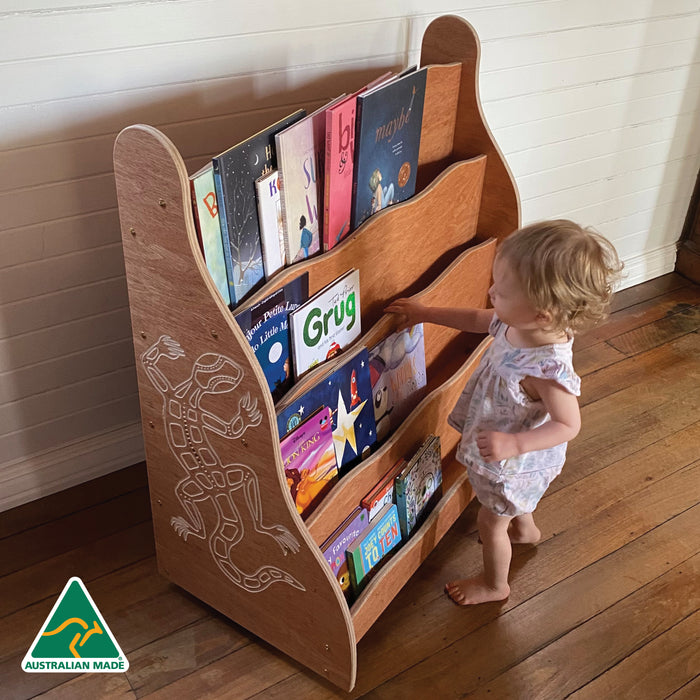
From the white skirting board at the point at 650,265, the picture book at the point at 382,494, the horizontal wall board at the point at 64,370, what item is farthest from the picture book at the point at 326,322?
the white skirting board at the point at 650,265


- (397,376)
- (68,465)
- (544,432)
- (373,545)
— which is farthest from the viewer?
(68,465)

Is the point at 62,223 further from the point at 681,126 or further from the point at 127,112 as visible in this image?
the point at 681,126

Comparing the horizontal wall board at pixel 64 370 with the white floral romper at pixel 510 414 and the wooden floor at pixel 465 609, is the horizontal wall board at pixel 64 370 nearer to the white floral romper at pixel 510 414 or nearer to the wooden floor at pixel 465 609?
the wooden floor at pixel 465 609

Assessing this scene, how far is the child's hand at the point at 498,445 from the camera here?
1408 millimetres

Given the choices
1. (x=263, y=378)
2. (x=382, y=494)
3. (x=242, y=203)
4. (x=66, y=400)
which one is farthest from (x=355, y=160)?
(x=66, y=400)

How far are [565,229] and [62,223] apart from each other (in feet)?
3.15

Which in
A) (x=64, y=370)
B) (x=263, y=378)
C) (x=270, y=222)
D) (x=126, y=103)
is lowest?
(x=64, y=370)

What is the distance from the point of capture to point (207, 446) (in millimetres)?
1301

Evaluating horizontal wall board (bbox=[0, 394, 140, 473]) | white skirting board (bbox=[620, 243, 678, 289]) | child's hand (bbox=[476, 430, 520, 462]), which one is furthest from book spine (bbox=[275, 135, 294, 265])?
white skirting board (bbox=[620, 243, 678, 289])

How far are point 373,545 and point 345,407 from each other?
280mm

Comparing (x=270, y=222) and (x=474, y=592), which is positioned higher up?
(x=270, y=222)

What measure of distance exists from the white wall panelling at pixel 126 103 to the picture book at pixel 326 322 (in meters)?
0.46

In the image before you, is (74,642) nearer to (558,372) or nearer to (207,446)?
(207,446)

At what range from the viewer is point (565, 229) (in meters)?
1.31
